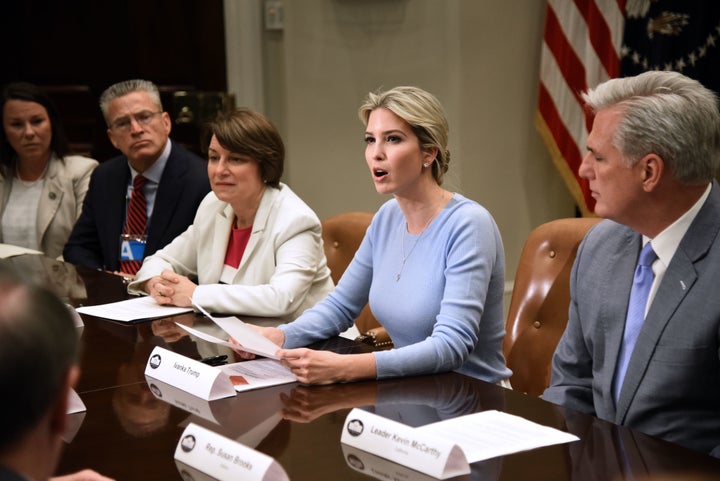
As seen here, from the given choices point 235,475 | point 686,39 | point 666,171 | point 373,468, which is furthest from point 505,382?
point 686,39

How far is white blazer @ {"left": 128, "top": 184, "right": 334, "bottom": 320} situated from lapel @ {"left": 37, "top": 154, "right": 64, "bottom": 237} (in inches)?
60.0

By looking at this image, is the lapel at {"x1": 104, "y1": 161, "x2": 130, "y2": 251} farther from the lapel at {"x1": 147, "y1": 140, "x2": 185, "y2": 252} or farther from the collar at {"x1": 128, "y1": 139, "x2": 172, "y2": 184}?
the lapel at {"x1": 147, "y1": 140, "x2": 185, "y2": 252}

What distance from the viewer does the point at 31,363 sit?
0.83m

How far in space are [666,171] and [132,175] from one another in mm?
2855

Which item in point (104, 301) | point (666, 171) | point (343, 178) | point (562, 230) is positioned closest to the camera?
point (666, 171)

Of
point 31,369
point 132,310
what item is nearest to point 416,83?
point 132,310

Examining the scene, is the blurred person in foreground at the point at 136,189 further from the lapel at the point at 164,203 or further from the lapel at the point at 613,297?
the lapel at the point at 613,297

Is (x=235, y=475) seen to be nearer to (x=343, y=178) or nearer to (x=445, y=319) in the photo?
(x=445, y=319)

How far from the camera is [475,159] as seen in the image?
5340 millimetres

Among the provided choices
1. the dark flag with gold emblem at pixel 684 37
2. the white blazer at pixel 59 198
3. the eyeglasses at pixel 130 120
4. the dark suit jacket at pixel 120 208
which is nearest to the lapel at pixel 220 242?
the dark suit jacket at pixel 120 208

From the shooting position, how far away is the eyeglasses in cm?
425

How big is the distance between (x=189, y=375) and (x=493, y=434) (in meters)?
0.75

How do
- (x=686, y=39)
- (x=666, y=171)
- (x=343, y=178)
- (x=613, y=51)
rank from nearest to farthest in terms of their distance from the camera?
(x=666, y=171) → (x=686, y=39) → (x=613, y=51) → (x=343, y=178)

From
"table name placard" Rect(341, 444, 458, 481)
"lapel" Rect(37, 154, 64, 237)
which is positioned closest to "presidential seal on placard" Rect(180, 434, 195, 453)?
"table name placard" Rect(341, 444, 458, 481)
